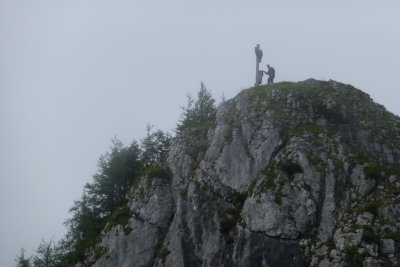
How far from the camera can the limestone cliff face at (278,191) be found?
81.8 feet

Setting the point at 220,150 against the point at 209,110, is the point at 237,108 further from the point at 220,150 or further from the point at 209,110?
the point at 209,110

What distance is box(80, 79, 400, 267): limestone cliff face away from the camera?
24938 mm

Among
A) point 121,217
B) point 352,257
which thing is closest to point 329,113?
point 352,257

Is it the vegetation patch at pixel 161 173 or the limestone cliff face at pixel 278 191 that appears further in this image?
the vegetation patch at pixel 161 173

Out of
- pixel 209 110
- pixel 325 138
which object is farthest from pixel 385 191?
pixel 209 110

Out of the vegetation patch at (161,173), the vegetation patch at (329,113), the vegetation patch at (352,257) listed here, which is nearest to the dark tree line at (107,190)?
the vegetation patch at (161,173)

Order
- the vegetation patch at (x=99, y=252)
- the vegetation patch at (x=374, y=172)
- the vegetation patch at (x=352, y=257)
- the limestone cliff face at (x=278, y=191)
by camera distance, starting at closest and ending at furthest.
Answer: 1. the vegetation patch at (x=352, y=257)
2. the limestone cliff face at (x=278, y=191)
3. the vegetation patch at (x=374, y=172)
4. the vegetation patch at (x=99, y=252)

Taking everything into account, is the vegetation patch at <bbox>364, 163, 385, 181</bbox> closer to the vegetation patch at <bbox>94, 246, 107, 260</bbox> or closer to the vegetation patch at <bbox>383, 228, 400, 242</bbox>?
the vegetation patch at <bbox>383, 228, 400, 242</bbox>

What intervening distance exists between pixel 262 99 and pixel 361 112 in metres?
9.19

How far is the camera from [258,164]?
31.8 metres

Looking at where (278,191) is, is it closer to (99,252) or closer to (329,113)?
(329,113)

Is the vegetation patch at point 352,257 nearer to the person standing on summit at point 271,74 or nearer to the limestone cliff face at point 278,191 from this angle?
the limestone cliff face at point 278,191

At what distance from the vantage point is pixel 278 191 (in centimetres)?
2798

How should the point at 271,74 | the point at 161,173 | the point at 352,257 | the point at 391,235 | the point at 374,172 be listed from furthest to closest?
the point at 271,74 → the point at 161,173 → the point at 374,172 → the point at 391,235 → the point at 352,257
